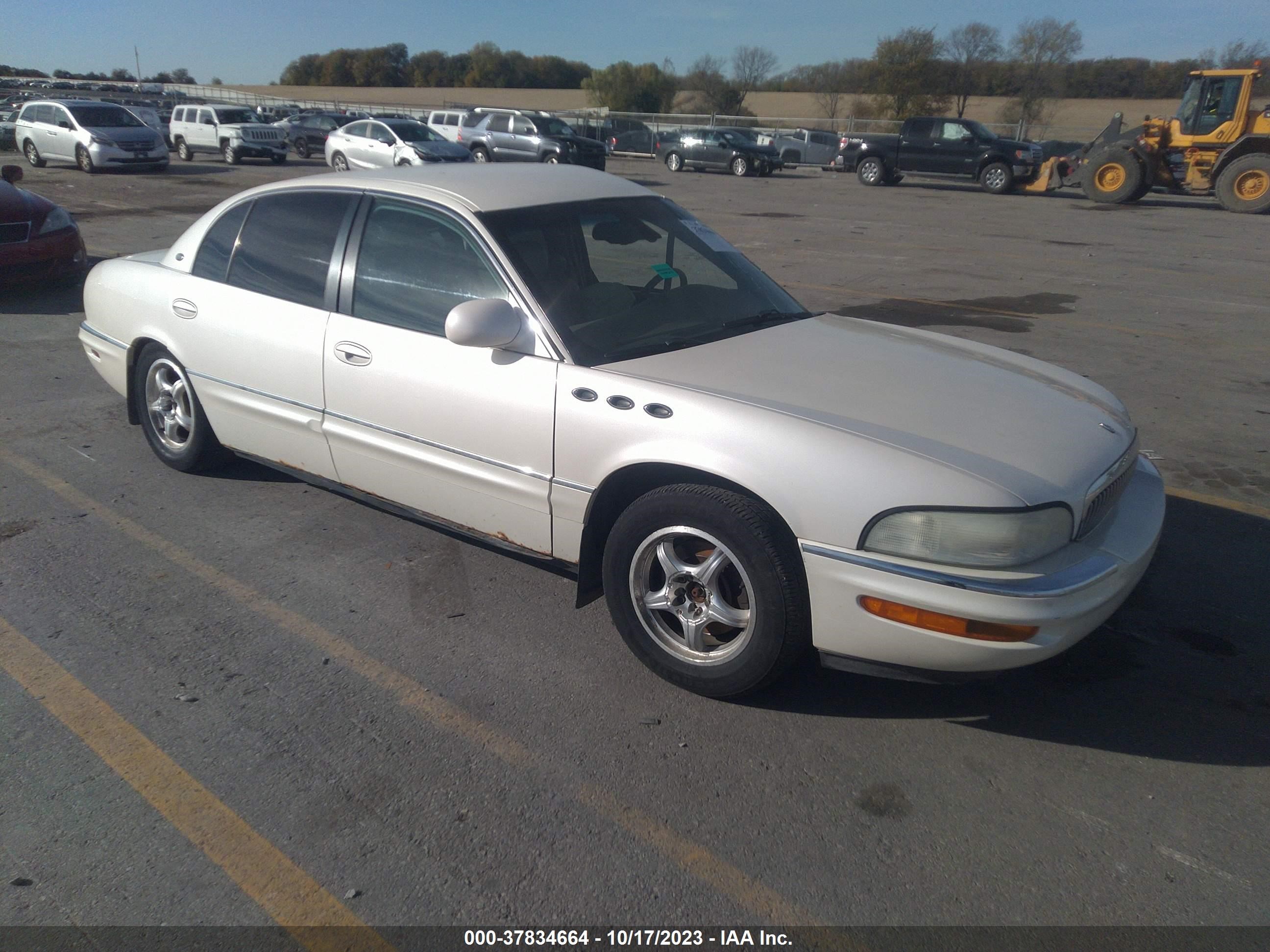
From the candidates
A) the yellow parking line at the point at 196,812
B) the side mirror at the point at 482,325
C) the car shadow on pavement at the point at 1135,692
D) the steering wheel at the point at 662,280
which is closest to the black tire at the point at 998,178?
the car shadow on pavement at the point at 1135,692

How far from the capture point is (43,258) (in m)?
9.40

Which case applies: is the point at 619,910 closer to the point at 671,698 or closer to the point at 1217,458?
the point at 671,698

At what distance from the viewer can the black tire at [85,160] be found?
23734 mm

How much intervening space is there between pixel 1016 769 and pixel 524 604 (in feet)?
6.36

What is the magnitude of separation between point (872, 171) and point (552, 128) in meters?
10.2

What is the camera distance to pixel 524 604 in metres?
3.86

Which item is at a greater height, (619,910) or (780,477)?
(780,477)

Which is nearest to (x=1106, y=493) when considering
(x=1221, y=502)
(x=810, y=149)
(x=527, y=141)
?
(x=1221, y=502)

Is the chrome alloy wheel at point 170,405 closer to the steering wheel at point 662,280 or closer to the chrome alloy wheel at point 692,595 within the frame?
the steering wheel at point 662,280

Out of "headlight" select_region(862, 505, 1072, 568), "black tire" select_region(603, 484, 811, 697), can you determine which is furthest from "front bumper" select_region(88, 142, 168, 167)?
"headlight" select_region(862, 505, 1072, 568)

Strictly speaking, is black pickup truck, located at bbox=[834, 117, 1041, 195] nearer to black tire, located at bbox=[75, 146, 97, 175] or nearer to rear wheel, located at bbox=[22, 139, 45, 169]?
black tire, located at bbox=[75, 146, 97, 175]

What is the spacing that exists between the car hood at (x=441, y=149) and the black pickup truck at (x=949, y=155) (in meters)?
12.0

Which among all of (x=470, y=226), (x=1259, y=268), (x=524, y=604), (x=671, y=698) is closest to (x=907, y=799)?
(x=671, y=698)

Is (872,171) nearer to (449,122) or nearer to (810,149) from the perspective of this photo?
(810,149)
